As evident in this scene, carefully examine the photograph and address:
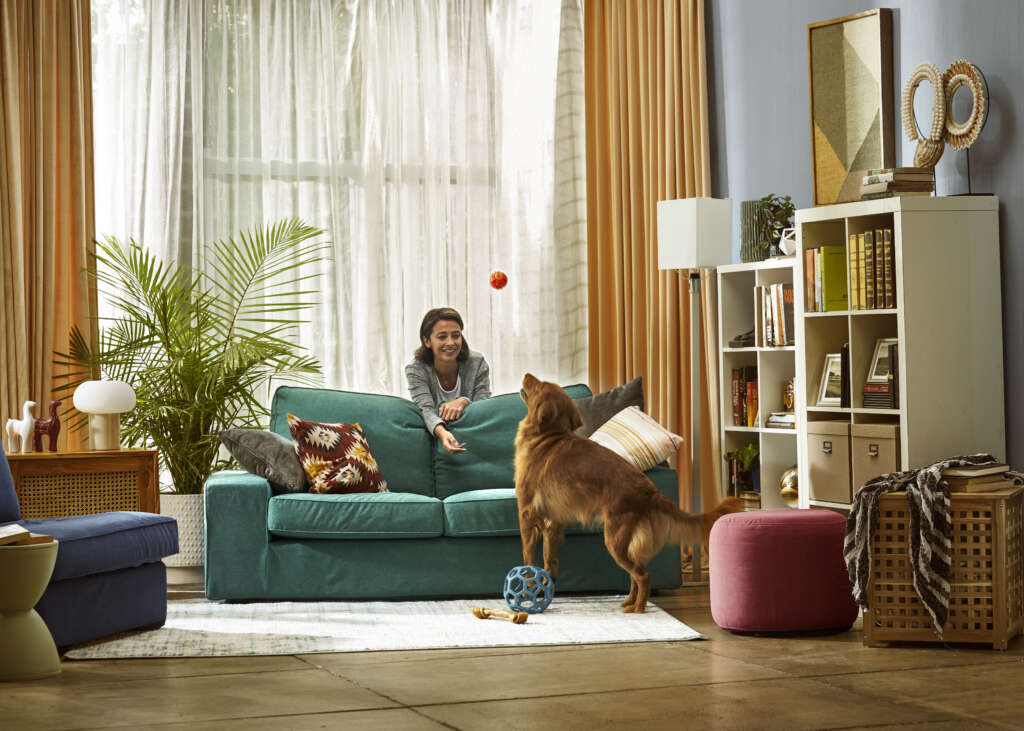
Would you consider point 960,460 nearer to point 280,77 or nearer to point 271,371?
point 271,371

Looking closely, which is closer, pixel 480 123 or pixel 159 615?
pixel 159 615

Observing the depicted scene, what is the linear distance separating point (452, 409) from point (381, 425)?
1.02ft

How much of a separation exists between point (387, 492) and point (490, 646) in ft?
4.01

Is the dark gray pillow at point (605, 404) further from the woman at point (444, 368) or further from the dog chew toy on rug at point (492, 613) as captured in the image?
the dog chew toy on rug at point (492, 613)

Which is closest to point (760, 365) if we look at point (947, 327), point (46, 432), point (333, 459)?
point (947, 327)

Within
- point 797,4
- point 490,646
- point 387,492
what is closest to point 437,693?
point 490,646

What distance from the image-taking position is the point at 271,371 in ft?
19.7

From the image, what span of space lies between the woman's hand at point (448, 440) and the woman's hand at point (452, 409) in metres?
0.08

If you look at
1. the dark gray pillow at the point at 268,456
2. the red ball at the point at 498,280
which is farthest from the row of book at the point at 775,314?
the dark gray pillow at the point at 268,456

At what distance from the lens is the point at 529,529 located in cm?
446

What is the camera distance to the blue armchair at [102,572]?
12.1 ft

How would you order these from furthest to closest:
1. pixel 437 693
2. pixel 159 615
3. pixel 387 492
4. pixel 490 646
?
pixel 387 492 → pixel 159 615 → pixel 490 646 → pixel 437 693

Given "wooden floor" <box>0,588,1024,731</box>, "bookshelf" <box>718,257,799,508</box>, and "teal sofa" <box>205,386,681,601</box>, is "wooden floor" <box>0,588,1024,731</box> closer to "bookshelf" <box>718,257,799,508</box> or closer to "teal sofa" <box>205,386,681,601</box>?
"teal sofa" <box>205,386,681,601</box>

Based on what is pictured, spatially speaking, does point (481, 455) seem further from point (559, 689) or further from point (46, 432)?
point (559, 689)
